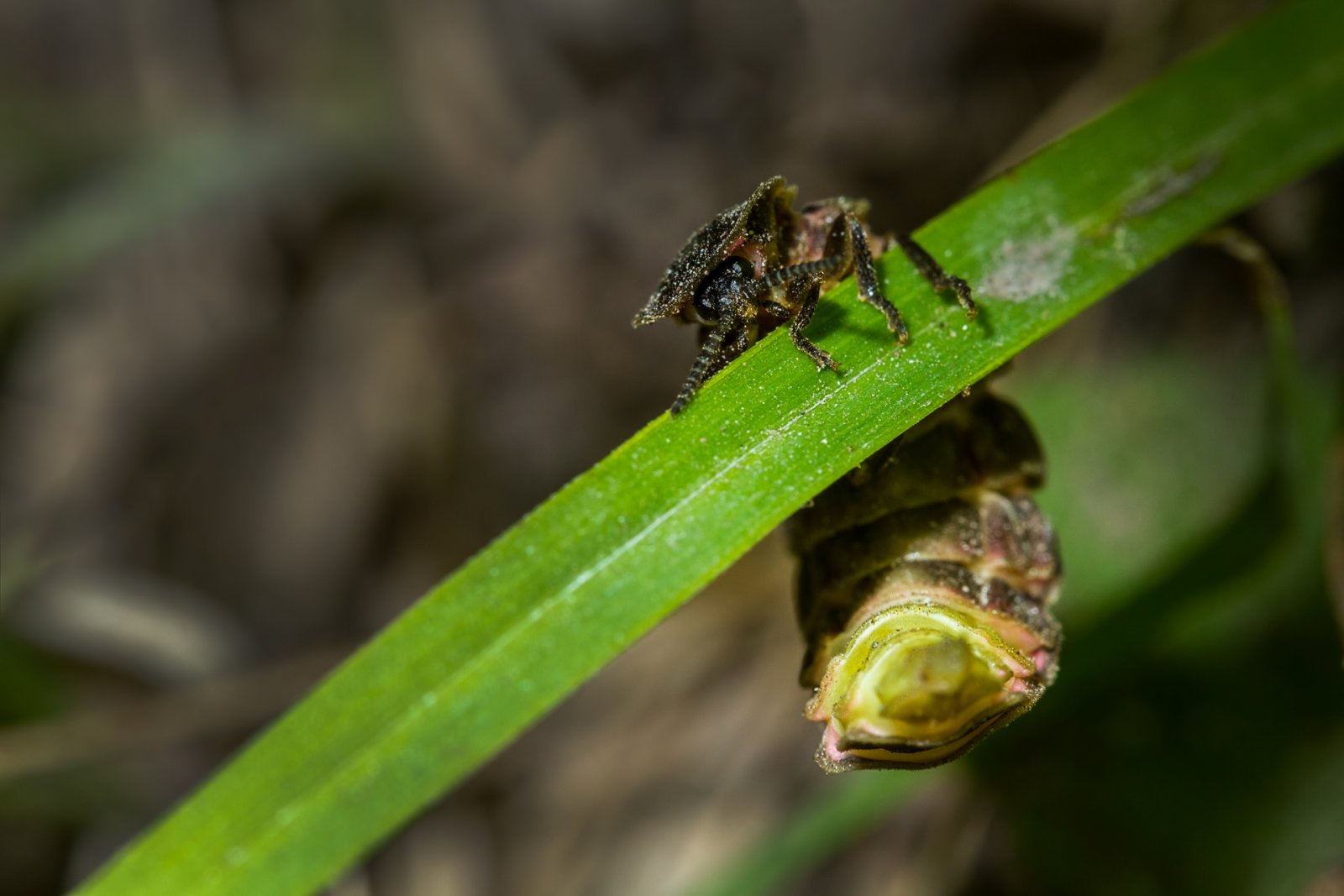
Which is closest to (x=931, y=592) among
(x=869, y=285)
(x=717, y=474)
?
(x=717, y=474)

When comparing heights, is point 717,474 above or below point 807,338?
below

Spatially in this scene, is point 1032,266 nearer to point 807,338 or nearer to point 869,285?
point 869,285

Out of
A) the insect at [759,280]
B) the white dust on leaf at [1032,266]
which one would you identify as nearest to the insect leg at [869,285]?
the insect at [759,280]

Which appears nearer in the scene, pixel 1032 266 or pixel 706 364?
pixel 706 364

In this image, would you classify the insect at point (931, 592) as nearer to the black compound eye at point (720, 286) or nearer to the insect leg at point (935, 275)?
the insect leg at point (935, 275)

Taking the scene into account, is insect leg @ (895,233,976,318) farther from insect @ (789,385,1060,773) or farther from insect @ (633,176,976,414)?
insect @ (789,385,1060,773)

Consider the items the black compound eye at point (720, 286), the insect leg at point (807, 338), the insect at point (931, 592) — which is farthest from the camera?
the black compound eye at point (720, 286)
